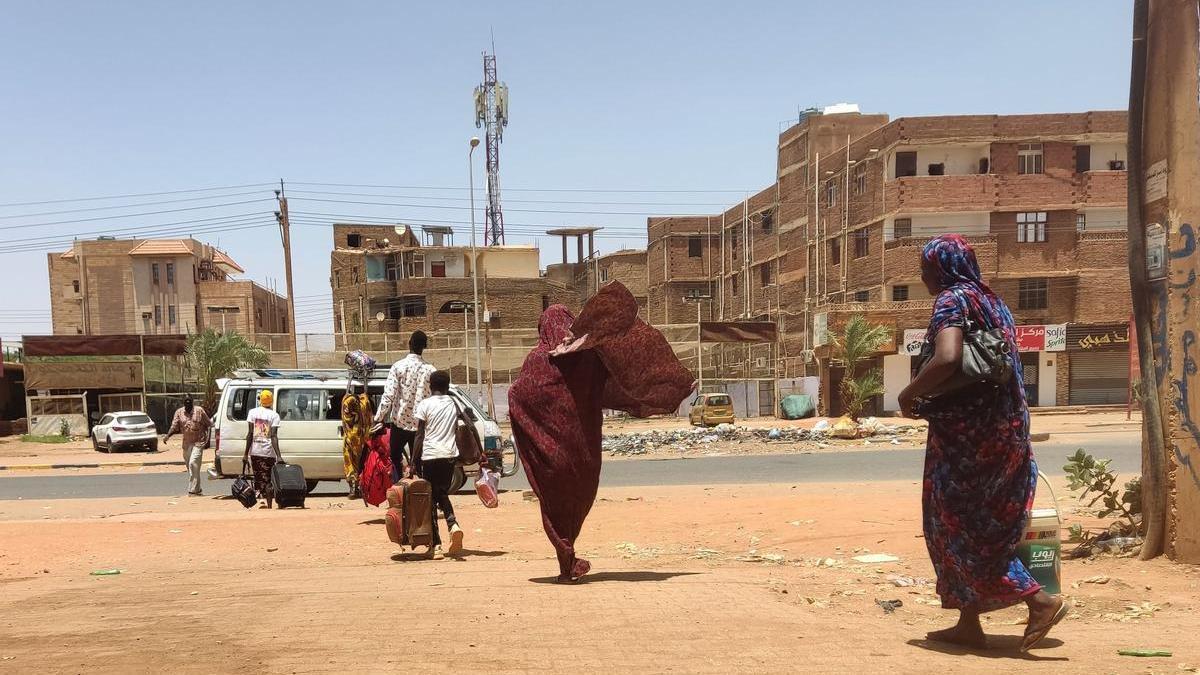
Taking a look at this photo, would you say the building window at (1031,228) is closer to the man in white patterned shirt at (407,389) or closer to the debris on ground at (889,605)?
the man in white patterned shirt at (407,389)

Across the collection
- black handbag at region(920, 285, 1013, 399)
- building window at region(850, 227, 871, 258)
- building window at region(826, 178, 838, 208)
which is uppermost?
building window at region(826, 178, 838, 208)

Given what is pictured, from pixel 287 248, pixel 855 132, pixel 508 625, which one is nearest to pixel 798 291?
pixel 855 132

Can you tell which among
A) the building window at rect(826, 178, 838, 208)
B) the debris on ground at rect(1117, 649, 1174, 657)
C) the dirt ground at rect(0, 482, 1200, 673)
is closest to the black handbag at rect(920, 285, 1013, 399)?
the dirt ground at rect(0, 482, 1200, 673)

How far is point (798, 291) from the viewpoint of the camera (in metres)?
51.2

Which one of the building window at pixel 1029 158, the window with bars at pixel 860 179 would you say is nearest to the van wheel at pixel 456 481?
the window with bars at pixel 860 179

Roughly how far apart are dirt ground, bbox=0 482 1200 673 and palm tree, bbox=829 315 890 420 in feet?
76.3

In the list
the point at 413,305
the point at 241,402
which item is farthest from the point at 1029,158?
the point at 241,402

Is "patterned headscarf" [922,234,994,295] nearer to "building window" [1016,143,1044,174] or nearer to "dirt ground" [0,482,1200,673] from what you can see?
"dirt ground" [0,482,1200,673]

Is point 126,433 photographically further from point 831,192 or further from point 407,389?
point 831,192

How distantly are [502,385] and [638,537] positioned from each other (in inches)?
1265

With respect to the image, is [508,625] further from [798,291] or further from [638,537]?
[798,291]

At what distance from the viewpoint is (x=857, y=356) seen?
35844 millimetres

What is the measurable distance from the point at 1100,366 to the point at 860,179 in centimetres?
1426

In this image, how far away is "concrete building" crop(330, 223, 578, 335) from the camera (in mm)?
56250
